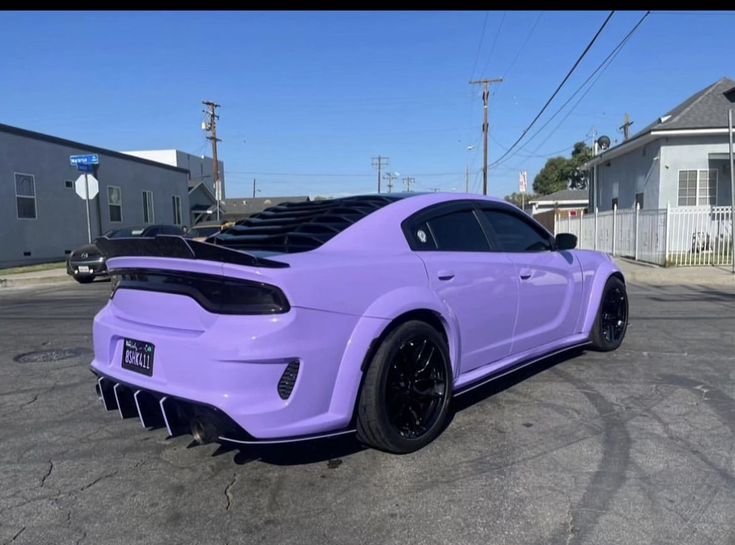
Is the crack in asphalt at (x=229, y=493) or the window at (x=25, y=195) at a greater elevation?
the window at (x=25, y=195)

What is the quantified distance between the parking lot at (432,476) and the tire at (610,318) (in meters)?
0.64

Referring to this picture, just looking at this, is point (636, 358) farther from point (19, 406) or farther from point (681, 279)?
point (681, 279)

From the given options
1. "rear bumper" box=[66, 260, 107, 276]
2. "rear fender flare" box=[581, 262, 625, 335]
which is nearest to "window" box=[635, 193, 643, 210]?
"rear fender flare" box=[581, 262, 625, 335]

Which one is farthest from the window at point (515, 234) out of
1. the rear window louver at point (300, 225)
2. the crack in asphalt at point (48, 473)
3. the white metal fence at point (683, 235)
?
the white metal fence at point (683, 235)

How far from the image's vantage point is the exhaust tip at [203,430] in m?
2.88

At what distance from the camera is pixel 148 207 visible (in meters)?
32.0

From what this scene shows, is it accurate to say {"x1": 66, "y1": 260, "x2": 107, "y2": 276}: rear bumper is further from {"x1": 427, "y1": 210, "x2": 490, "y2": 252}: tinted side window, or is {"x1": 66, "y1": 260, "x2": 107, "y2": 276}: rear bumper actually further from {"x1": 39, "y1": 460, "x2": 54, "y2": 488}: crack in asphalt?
{"x1": 427, "y1": 210, "x2": 490, "y2": 252}: tinted side window

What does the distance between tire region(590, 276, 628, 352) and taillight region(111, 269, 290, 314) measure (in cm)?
369

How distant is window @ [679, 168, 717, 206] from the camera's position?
18.9 m

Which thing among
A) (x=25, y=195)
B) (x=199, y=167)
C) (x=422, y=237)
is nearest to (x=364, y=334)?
(x=422, y=237)

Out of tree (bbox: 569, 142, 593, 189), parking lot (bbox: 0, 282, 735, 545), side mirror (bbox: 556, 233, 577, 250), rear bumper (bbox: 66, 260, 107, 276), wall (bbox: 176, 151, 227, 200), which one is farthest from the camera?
tree (bbox: 569, 142, 593, 189)

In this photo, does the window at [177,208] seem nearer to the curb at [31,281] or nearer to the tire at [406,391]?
the curb at [31,281]

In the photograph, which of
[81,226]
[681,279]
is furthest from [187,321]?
[81,226]

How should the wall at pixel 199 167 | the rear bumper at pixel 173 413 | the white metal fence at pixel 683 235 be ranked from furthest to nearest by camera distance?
the wall at pixel 199 167 → the white metal fence at pixel 683 235 → the rear bumper at pixel 173 413
